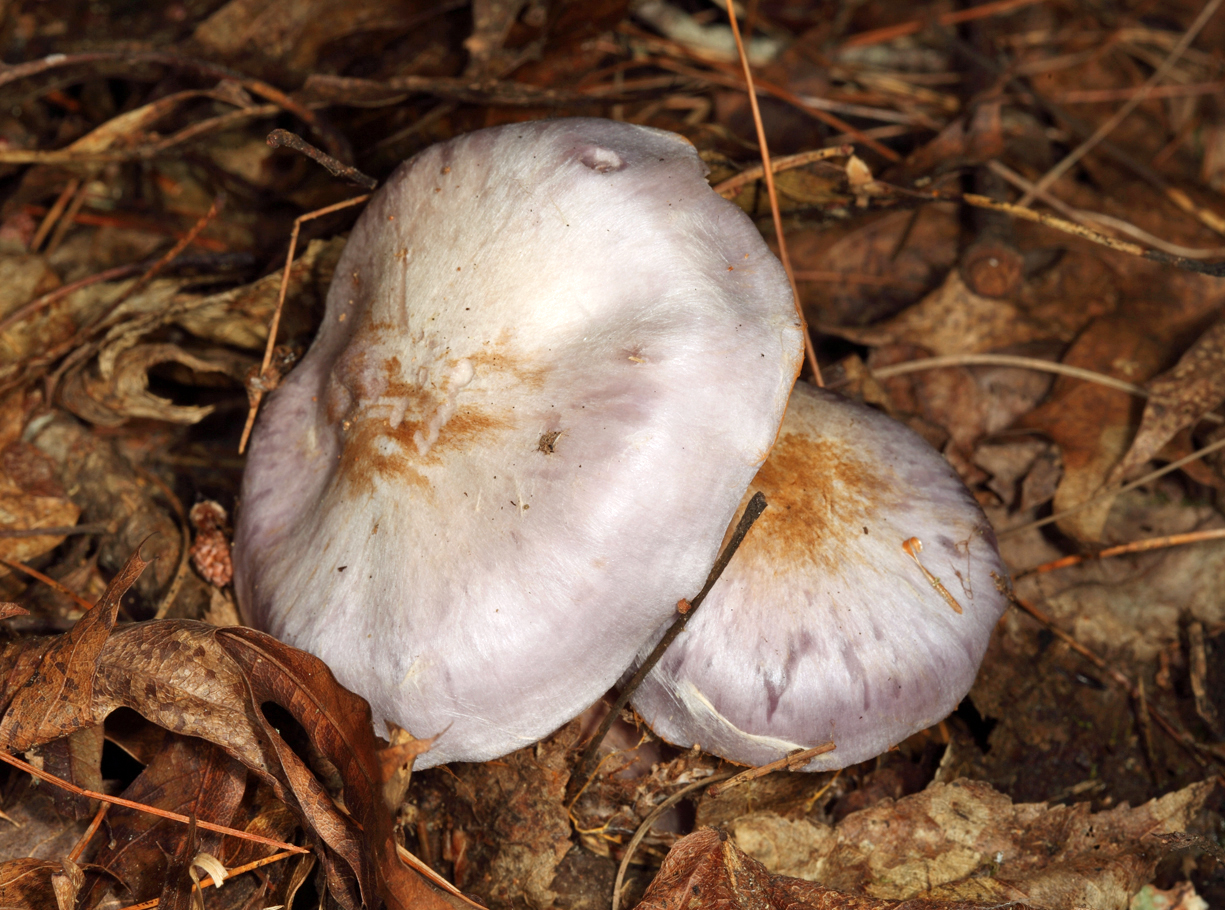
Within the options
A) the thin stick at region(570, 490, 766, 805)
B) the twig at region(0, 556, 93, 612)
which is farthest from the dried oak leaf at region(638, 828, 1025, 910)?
the twig at region(0, 556, 93, 612)

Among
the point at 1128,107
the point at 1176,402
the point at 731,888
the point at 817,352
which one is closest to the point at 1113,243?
the point at 1176,402

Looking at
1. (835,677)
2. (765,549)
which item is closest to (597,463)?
(765,549)

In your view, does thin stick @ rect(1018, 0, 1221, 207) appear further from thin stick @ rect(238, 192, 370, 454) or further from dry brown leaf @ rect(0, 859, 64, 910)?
dry brown leaf @ rect(0, 859, 64, 910)

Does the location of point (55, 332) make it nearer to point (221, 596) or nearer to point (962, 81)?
point (221, 596)

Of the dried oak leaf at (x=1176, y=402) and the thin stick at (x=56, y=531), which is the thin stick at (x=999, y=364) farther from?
the thin stick at (x=56, y=531)

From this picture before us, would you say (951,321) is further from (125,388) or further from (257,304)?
(125,388)
